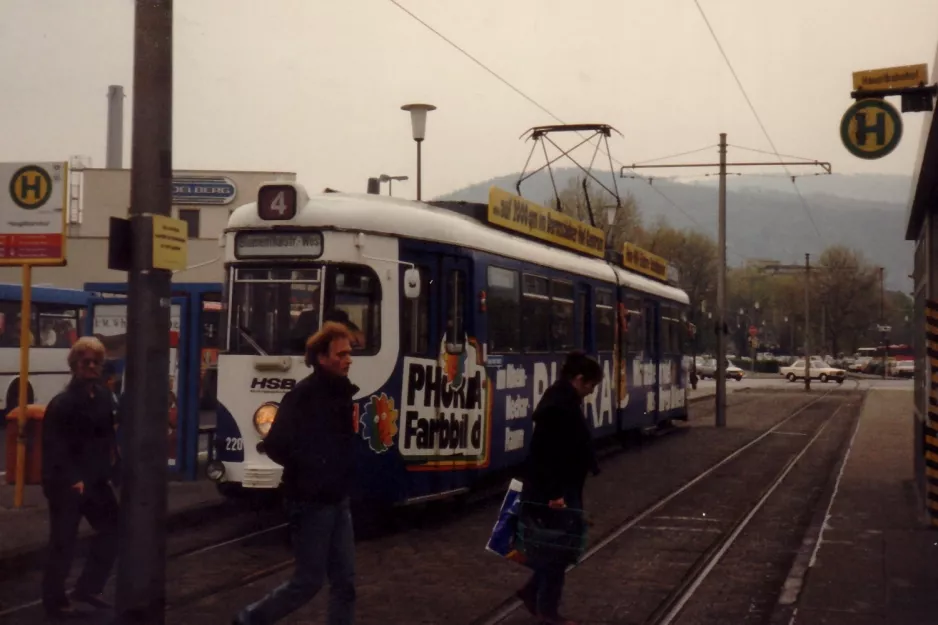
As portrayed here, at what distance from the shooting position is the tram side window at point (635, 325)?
20.6 metres

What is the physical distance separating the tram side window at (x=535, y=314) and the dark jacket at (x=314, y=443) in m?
8.36

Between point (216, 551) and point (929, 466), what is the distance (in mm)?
6958

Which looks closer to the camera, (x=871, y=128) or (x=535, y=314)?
(x=871, y=128)

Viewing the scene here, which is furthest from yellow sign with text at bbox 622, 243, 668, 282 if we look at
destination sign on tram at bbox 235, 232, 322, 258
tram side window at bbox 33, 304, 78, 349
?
tram side window at bbox 33, 304, 78, 349

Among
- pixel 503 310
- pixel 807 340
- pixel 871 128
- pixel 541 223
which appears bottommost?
pixel 503 310

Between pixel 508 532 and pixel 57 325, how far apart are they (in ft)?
68.2

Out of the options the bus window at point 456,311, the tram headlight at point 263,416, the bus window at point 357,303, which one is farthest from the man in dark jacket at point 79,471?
the bus window at point 456,311

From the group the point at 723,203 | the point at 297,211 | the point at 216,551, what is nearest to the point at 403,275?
the point at 297,211

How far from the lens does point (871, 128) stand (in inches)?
504

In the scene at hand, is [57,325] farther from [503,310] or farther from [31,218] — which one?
[503,310]

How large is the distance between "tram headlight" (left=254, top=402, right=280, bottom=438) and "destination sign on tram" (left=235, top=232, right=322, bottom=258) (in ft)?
4.49

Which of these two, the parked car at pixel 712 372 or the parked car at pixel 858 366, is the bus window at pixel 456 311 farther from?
the parked car at pixel 858 366

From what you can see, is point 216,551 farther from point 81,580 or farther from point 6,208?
point 6,208

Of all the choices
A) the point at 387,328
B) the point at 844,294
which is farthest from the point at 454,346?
the point at 844,294
